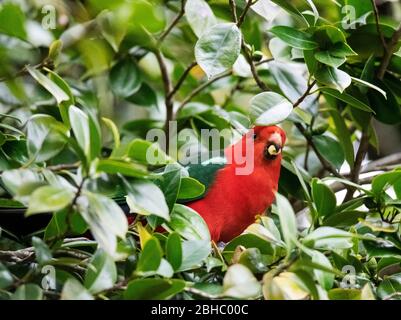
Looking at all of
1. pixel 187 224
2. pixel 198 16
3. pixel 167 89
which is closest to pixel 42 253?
pixel 187 224

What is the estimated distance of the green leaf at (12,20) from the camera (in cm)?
217

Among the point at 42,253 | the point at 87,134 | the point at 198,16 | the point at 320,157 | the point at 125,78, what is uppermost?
the point at 198,16

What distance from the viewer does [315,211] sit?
5.65 feet

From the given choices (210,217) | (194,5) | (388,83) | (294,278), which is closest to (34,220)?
(210,217)

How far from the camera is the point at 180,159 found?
2496mm

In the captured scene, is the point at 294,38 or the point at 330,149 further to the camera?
the point at 330,149

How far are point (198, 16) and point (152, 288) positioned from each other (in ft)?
3.46

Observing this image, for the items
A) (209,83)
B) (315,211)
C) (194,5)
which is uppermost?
(194,5)

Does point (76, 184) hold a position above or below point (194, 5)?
below

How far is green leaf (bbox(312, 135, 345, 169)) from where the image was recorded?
2.29 m

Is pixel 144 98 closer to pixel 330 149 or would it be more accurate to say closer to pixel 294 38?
pixel 330 149

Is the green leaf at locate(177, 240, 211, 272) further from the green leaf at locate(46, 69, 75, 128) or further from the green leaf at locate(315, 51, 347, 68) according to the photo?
the green leaf at locate(315, 51, 347, 68)

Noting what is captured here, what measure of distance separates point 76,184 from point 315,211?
0.65m
